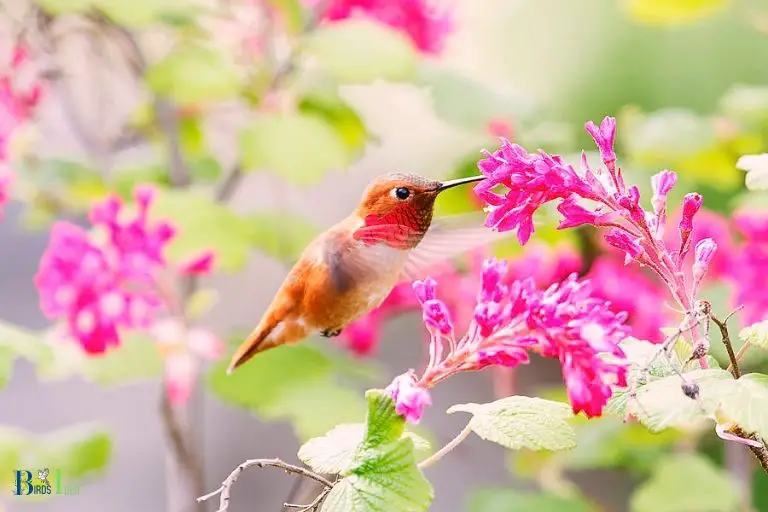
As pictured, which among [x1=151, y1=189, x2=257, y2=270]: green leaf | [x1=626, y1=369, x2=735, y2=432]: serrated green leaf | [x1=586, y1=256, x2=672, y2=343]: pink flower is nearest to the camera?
[x1=626, y1=369, x2=735, y2=432]: serrated green leaf

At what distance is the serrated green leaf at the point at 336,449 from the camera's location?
36cm

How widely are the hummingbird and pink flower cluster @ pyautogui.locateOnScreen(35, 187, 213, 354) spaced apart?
0.28 meters

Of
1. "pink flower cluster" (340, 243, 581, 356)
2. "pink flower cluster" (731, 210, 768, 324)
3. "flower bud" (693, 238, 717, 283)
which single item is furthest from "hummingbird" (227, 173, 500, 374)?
"pink flower cluster" (340, 243, 581, 356)

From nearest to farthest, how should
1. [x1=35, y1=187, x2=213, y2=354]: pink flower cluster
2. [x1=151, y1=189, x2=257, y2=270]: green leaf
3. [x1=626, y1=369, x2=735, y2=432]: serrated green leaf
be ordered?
[x1=626, y1=369, x2=735, y2=432]: serrated green leaf
[x1=35, y1=187, x2=213, y2=354]: pink flower cluster
[x1=151, y1=189, x2=257, y2=270]: green leaf

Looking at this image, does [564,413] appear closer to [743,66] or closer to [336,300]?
[336,300]

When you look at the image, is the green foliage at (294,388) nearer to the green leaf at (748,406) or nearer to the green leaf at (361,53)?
the green leaf at (361,53)

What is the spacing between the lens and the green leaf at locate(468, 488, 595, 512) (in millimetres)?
1204

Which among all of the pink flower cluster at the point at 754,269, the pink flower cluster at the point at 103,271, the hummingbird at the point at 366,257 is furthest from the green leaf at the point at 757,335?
the pink flower cluster at the point at 103,271

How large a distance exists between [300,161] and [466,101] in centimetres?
23

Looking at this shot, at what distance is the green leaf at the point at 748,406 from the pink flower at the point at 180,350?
0.70m

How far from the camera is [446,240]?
1.53 feet

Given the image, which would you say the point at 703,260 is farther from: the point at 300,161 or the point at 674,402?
the point at 300,161

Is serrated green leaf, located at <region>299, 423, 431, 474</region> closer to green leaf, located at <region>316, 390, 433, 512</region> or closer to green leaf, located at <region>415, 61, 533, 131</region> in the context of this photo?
green leaf, located at <region>316, 390, 433, 512</region>

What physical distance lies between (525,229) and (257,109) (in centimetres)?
79
